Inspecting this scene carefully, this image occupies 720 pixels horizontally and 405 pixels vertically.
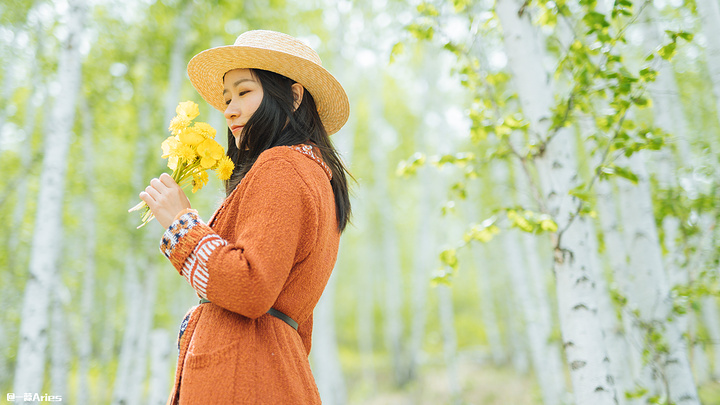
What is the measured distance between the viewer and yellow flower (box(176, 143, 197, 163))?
138 cm

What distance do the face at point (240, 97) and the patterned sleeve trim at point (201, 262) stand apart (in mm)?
432

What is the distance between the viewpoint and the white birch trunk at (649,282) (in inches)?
94.5

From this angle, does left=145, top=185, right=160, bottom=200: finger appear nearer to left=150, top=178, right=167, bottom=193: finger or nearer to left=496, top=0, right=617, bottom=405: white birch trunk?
left=150, top=178, right=167, bottom=193: finger

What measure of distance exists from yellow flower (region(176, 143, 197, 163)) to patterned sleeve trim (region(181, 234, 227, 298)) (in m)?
0.38

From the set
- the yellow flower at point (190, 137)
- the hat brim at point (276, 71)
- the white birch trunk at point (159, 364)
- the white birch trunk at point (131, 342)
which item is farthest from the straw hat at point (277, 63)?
the white birch trunk at point (131, 342)

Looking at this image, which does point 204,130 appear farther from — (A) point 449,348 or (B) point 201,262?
(A) point 449,348

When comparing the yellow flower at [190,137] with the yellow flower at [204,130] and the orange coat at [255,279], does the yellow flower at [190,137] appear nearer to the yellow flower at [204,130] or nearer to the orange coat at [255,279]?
the yellow flower at [204,130]

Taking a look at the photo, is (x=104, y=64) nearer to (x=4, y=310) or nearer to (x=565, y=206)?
(x=4, y=310)

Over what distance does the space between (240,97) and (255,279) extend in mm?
688

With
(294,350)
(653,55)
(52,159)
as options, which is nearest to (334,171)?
(294,350)

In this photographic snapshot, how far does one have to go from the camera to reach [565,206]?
6.43 ft

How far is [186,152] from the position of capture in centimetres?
139

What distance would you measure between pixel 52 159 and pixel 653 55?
3.59 m

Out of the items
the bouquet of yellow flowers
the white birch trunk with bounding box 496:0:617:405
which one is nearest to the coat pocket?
the bouquet of yellow flowers
